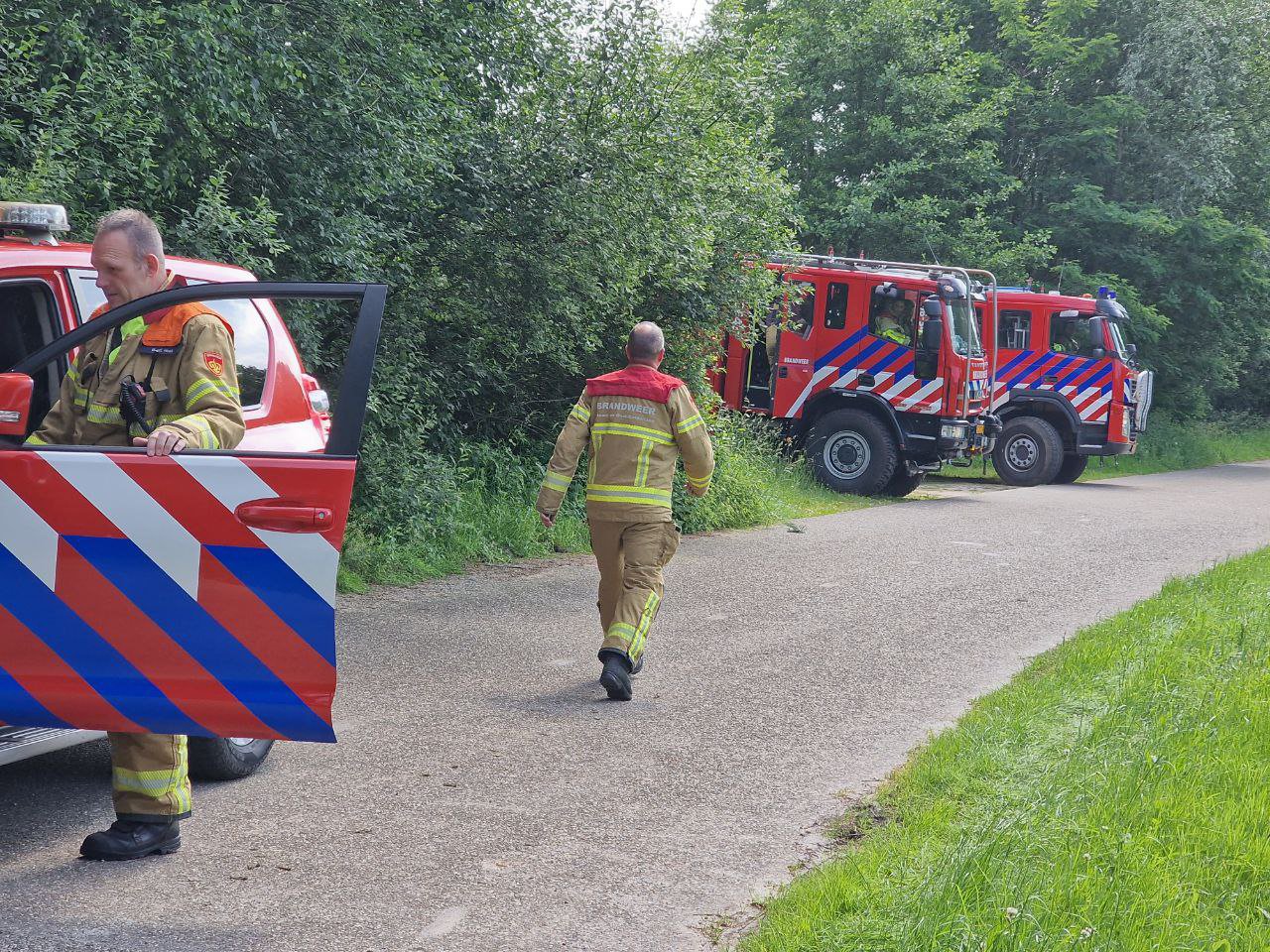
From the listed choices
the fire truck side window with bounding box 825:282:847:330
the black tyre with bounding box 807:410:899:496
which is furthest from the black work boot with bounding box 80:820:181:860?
the fire truck side window with bounding box 825:282:847:330

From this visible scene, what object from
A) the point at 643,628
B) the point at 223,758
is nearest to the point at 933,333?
the point at 643,628

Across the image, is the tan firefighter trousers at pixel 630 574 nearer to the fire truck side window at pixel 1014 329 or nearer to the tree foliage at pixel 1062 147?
the fire truck side window at pixel 1014 329

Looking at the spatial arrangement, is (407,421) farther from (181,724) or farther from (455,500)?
(181,724)

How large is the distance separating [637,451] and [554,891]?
120 inches

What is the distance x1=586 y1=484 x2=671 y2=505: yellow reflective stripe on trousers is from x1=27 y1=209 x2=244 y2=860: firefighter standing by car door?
295 centimetres

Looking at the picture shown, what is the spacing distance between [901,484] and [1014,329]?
15.5 ft

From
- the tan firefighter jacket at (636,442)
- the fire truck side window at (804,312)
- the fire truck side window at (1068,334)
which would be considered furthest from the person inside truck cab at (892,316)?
the tan firefighter jacket at (636,442)

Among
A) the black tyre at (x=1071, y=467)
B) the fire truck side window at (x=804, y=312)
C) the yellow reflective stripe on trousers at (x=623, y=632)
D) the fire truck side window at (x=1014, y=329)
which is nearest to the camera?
the yellow reflective stripe on trousers at (x=623, y=632)

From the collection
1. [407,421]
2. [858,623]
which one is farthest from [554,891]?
[407,421]

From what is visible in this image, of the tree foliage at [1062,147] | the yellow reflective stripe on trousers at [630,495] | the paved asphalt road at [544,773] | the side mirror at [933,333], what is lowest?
the paved asphalt road at [544,773]

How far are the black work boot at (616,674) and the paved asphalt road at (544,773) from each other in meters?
0.09

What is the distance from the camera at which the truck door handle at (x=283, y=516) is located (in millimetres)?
3619

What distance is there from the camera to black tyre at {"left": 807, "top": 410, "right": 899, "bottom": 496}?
18141 mm

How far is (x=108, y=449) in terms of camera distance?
366 centimetres
